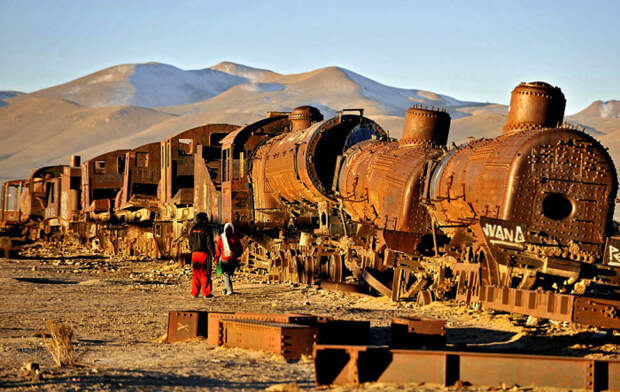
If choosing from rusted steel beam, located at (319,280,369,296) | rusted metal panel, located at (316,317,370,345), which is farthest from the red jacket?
rusted metal panel, located at (316,317,370,345)

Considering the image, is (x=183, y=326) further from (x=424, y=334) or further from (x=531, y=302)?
(x=531, y=302)

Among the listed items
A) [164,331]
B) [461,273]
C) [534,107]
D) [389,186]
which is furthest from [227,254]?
[534,107]

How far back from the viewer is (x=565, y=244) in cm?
1142

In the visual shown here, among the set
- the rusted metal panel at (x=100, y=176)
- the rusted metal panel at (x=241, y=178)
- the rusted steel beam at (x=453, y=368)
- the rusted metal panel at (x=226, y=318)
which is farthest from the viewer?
the rusted metal panel at (x=100, y=176)

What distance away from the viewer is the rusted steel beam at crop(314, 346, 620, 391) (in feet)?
24.2

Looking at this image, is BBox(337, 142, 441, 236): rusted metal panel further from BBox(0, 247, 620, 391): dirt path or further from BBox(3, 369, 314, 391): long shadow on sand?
BBox(3, 369, 314, 391): long shadow on sand

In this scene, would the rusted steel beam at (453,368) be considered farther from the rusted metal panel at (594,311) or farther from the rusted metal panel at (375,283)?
the rusted metal panel at (375,283)

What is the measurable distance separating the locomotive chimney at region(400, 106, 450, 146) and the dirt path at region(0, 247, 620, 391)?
121 inches

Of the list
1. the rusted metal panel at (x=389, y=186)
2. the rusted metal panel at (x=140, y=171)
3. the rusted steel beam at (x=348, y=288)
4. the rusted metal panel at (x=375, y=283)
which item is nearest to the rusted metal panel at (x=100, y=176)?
the rusted metal panel at (x=140, y=171)

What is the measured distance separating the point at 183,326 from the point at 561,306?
4.34 m

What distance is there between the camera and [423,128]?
15.7m

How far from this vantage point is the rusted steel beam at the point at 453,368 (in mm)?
7383

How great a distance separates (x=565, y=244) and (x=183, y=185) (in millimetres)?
17234

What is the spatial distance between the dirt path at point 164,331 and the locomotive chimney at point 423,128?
3.08 m
